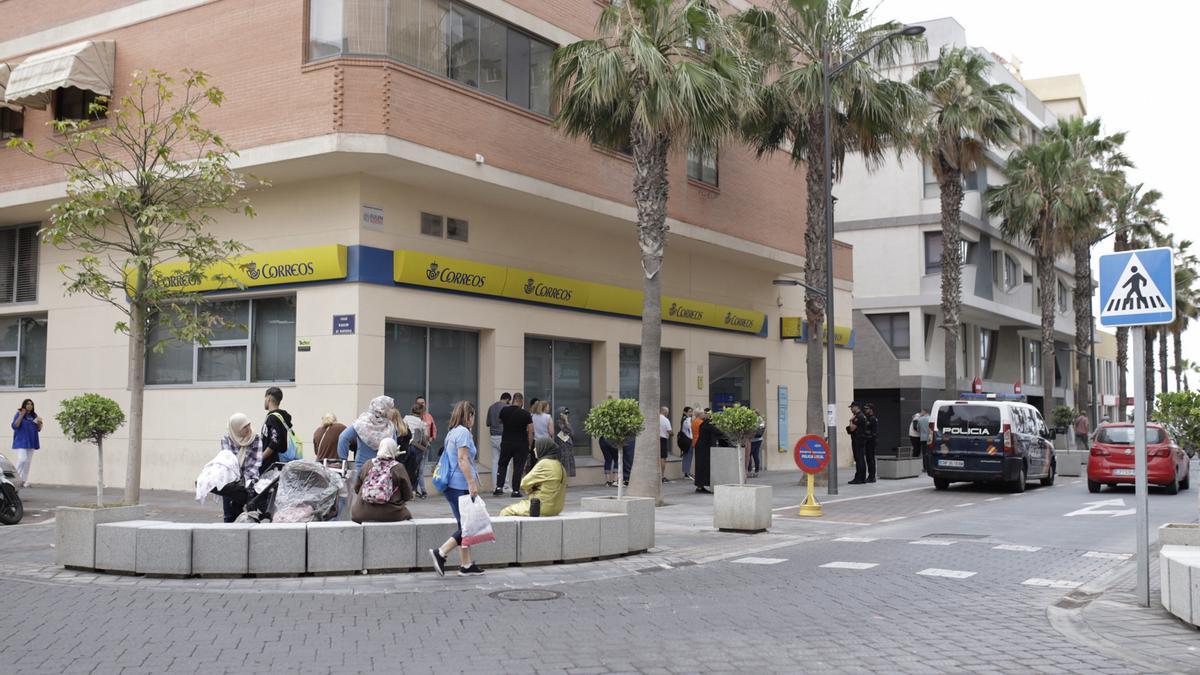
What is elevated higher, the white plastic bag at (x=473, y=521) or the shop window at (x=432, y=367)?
the shop window at (x=432, y=367)

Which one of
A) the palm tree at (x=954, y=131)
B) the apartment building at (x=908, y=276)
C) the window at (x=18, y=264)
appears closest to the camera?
the window at (x=18, y=264)

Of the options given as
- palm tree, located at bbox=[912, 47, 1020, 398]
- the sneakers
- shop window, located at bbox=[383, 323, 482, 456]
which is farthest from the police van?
the sneakers

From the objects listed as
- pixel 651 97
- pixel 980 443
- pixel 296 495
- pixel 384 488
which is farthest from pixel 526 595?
pixel 980 443

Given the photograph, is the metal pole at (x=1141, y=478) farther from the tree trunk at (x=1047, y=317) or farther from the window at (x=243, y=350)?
the tree trunk at (x=1047, y=317)

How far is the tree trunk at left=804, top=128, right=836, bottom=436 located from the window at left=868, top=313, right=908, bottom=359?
62.3 feet

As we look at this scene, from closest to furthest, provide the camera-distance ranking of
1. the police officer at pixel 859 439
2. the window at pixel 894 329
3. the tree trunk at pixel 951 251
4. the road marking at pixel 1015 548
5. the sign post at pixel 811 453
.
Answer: the road marking at pixel 1015 548 → the sign post at pixel 811 453 → the police officer at pixel 859 439 → the tree trunk at pixel 951 251 → the window at pixel 894 329

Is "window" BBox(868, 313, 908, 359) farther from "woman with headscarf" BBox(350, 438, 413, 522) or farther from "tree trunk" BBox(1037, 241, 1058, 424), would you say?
"woman with headscarf" BBox(350, 438, 413, 522)

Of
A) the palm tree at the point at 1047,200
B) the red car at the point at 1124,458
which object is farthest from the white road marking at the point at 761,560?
the palm tree at the point at 1047,200

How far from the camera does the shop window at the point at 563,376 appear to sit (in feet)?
73.0

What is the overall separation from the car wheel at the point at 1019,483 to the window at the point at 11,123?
22.1 meters

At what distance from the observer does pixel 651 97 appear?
58.5 feet

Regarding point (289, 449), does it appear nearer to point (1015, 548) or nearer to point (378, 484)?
point (378, 484)

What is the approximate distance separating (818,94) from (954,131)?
10727mm

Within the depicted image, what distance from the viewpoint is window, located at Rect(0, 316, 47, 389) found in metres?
23.0
